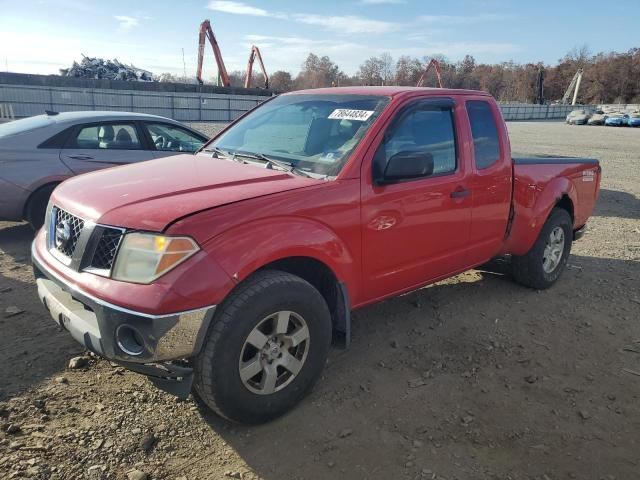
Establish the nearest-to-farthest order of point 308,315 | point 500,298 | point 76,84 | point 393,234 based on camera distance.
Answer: point 308,315
point 393,234
point 500,298
point 76,84

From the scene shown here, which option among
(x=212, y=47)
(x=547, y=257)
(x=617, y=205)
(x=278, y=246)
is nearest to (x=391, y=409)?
(x=278, y=246)

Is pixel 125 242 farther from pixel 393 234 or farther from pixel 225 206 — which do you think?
pixel 393 234

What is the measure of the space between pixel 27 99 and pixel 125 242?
2559 cm

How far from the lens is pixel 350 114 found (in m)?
3.53

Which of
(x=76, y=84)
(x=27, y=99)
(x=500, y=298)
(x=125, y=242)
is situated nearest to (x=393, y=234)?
(x=125, y=242)

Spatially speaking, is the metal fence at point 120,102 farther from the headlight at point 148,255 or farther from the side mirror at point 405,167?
the headlight at point 148,255

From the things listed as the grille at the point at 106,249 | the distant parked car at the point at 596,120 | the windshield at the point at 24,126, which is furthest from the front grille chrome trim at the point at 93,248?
the distant parked car at the point at 596,120

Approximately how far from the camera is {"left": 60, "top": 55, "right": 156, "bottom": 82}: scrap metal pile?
36375 millimetres

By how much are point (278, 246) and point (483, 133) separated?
240 centimetres

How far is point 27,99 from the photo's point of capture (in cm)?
2358

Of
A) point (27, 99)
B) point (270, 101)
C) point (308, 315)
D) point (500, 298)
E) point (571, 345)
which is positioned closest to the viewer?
point (308, 315)

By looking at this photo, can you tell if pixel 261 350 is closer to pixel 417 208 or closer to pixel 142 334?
pixel 142 334

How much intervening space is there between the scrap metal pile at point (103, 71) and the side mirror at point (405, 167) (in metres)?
37.4

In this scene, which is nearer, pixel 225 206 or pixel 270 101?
pixel 225 206
